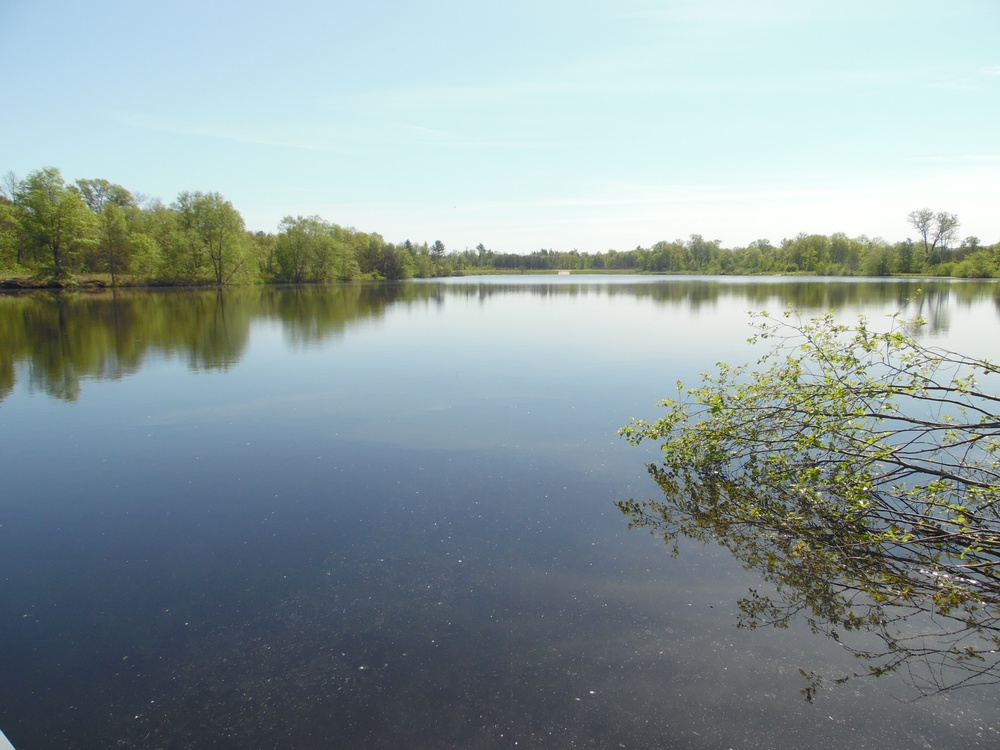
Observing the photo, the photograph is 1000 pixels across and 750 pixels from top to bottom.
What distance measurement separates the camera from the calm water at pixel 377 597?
3900mm

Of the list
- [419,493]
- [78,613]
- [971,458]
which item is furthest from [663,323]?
[78,613]

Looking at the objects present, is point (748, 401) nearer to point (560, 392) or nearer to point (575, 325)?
point (560, 392)

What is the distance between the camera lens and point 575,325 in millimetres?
27469

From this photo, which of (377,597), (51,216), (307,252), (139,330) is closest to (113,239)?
(51,216)

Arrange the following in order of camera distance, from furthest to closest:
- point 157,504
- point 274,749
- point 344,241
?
point 344,241 → point 157,504 → point 274,749

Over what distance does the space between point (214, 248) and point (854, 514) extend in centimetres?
7495

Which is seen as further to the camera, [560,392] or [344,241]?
[344,241]

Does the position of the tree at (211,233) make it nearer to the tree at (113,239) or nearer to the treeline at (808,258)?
the tree at (113,239)

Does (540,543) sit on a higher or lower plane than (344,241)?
lower

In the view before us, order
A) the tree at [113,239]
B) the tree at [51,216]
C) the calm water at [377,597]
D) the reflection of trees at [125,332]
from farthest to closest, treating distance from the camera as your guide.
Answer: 1. the tree at [113,239]
2. the tree at [51,216]
3. the reflection of trees at [125,332]
4. the calm water at [377,597]

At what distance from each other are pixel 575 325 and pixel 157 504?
2238cm

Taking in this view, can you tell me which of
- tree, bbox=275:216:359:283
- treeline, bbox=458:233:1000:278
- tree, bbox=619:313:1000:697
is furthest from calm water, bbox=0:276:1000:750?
treeline, bbox=458:233:1000:278

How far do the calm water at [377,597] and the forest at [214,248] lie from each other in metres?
55.5

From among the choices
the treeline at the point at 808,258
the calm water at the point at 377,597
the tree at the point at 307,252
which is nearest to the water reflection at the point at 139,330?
the calm water at the point at 377,597
